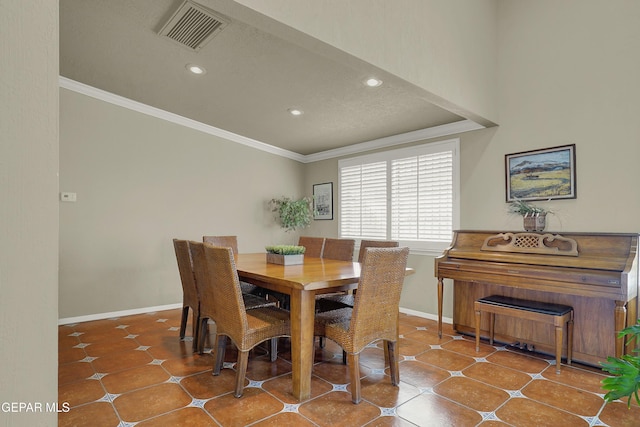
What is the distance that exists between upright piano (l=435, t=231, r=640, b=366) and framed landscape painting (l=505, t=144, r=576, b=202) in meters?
0.49

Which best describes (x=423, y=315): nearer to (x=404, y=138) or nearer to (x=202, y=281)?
(x=404, y=138)

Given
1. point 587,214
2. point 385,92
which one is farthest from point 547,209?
point 385,92

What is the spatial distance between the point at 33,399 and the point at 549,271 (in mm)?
3179

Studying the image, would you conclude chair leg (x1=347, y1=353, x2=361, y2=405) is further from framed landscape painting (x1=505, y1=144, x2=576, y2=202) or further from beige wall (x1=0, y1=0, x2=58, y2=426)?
framed landscape painting (x1=505, y1=144, x2=576, y2=202)

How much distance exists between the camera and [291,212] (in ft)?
18.0

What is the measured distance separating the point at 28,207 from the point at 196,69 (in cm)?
264

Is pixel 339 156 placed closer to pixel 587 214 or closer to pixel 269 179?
pixel 269 179

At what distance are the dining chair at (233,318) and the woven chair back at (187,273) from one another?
514 millimetres

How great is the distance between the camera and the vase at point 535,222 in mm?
3141

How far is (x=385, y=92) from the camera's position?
3377 mm

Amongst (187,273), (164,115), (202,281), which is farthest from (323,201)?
(202,281)

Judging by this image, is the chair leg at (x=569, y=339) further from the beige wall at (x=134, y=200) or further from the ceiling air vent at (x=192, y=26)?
the beige wall at (x=134, y=200)

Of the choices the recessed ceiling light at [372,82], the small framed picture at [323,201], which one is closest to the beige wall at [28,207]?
the recessed ceiling light at [372,82]

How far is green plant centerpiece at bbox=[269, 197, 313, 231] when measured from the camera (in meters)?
5.46
